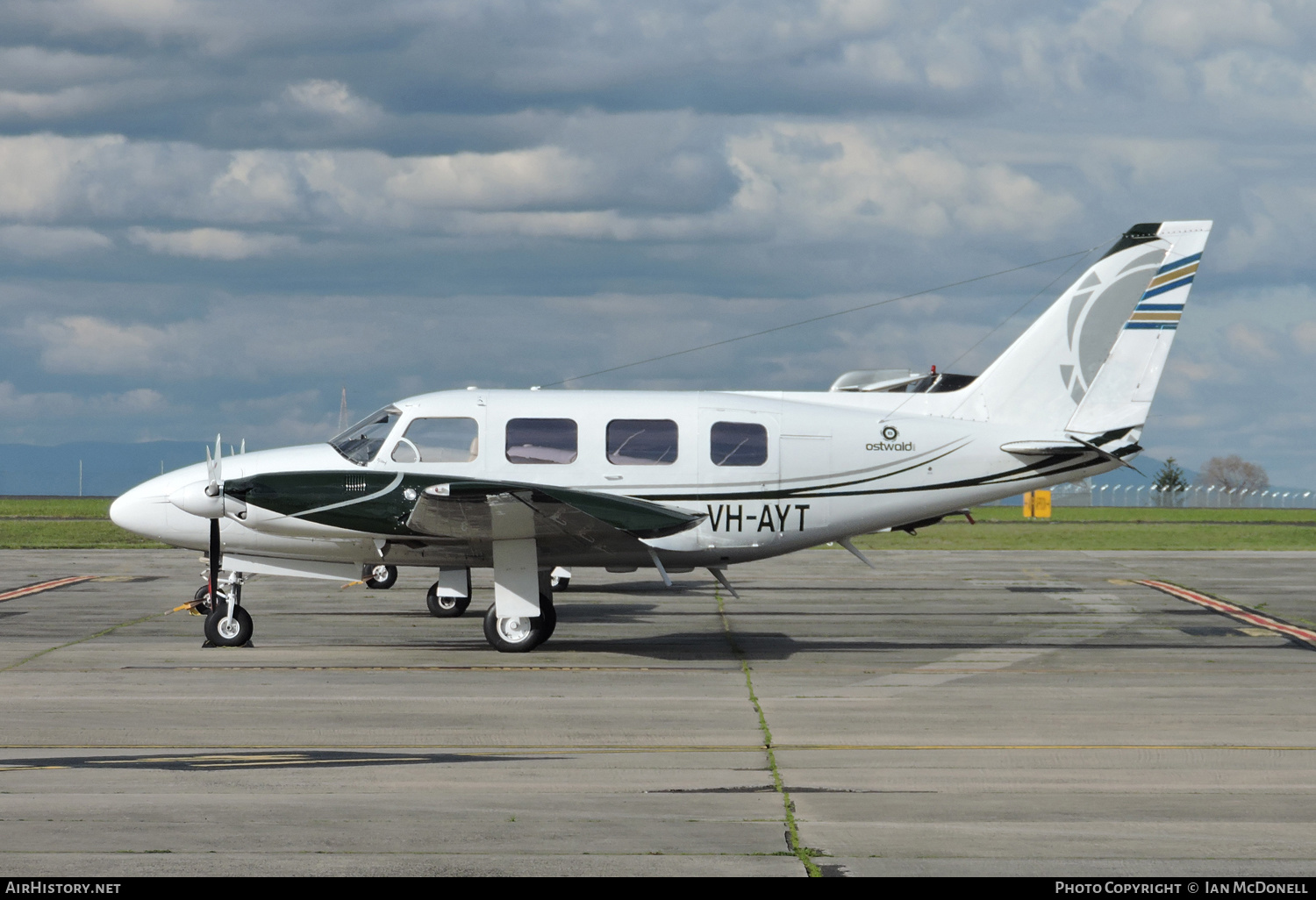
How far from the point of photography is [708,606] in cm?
2275

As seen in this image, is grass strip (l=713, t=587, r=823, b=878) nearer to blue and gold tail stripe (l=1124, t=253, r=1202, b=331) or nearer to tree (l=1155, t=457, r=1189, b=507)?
blue and gold tail stripe (l=1124, t=253, r=1202, b=331)

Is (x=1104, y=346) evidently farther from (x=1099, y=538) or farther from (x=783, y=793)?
(x=1099, y=538)

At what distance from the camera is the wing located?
14.6m

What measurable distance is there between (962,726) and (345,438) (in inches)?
350

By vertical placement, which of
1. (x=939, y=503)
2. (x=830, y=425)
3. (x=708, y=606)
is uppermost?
(x=830, y=425)

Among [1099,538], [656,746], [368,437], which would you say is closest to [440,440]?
[368,437]

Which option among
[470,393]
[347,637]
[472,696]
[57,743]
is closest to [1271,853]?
[472,696]

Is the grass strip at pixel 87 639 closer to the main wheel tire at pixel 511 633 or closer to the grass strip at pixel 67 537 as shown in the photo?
the main wheel tire at pixel 511 633

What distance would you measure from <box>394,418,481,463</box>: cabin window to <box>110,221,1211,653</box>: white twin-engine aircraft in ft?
0.07

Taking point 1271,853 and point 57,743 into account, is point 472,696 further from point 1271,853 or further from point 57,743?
point 1271,853

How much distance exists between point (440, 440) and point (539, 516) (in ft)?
6.51

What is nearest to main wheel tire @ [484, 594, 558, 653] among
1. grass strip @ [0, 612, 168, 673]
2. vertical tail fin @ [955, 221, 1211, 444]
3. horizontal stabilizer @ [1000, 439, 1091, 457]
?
grass strip @ [0, 612, 168, 673]

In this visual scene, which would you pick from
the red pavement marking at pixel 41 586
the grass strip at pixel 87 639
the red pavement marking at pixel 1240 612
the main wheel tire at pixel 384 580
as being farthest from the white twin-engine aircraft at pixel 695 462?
the red pavement marking at pixel 41 586

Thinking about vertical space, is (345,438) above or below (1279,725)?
above
